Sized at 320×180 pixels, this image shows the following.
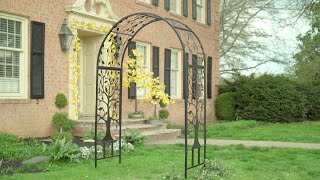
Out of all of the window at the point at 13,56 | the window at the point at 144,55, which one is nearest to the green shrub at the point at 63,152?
the window at the point at 13,56

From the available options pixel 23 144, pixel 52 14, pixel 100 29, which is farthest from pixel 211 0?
pixel 23 144

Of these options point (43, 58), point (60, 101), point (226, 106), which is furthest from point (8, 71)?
point (226, 106)

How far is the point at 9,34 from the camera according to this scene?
33.3ft

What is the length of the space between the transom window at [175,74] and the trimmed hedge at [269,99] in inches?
136

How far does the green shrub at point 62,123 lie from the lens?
1122 cm

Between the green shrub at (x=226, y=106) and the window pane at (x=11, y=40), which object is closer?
the window pane at (x=11, y=40)

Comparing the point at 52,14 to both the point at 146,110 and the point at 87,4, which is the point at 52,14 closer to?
the point at 87,4

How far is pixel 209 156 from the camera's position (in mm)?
8438

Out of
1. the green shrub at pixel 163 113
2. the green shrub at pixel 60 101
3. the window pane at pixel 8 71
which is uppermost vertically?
the window pane at pixel 8 71

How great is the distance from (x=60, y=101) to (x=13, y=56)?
174cm

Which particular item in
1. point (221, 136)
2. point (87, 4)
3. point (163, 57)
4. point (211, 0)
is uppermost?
point (211, 0)

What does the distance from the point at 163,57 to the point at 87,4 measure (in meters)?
4.63

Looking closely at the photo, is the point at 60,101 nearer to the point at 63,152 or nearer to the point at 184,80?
the point at 63,152

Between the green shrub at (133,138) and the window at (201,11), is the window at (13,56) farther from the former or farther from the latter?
the window at (201,11)
